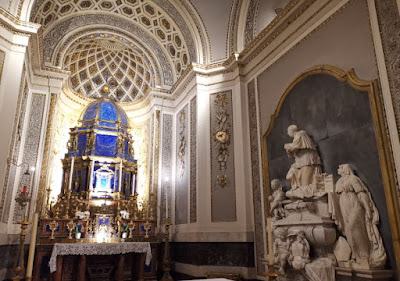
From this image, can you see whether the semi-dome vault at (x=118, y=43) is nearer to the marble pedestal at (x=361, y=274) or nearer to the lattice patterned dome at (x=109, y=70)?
the lattice patterned dome at (x=109, y=70)

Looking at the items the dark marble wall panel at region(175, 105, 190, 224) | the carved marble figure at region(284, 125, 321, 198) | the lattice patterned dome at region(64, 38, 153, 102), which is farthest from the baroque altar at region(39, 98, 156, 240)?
the carved marble figure at region(284, 125, 321, 198)

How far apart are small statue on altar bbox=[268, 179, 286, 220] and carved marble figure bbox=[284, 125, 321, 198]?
39 cm

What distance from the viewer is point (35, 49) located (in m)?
9.02

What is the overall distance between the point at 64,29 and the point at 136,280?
27.8 feet

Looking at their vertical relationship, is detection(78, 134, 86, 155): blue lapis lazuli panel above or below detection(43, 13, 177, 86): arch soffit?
below

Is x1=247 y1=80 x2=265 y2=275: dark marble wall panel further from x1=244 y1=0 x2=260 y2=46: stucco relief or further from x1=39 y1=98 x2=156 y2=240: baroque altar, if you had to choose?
x1=39 y1=98 x2=156 y2=240: baroque altar

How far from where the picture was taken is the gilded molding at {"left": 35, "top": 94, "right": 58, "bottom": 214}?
9.62m

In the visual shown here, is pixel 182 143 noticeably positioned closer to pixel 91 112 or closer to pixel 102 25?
pixel 91 112

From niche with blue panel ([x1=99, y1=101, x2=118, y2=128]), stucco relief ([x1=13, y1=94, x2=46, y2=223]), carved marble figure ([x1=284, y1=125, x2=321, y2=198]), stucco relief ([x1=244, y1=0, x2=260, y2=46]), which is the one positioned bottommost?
carved marble figure ([x1=284, y1=125, x2=321, y2=198])

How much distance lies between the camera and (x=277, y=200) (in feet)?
23.0

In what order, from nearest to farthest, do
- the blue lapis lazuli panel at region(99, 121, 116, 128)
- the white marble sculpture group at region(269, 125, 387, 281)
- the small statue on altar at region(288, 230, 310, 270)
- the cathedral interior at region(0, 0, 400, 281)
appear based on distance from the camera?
the white marble sculpture group at region(269, 125, 387, 281), the cathedral interior at region(0, 0, 400, 281), the small statue on altar at region(288, 230, 310, 270), the blue lapis lazuli panel at region(99, 121, 116, 128)

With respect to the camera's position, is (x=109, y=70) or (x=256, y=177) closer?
(x=256, y=177)

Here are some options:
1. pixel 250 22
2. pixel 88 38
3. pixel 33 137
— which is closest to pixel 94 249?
pixel 33 137

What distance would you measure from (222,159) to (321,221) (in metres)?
3.99
